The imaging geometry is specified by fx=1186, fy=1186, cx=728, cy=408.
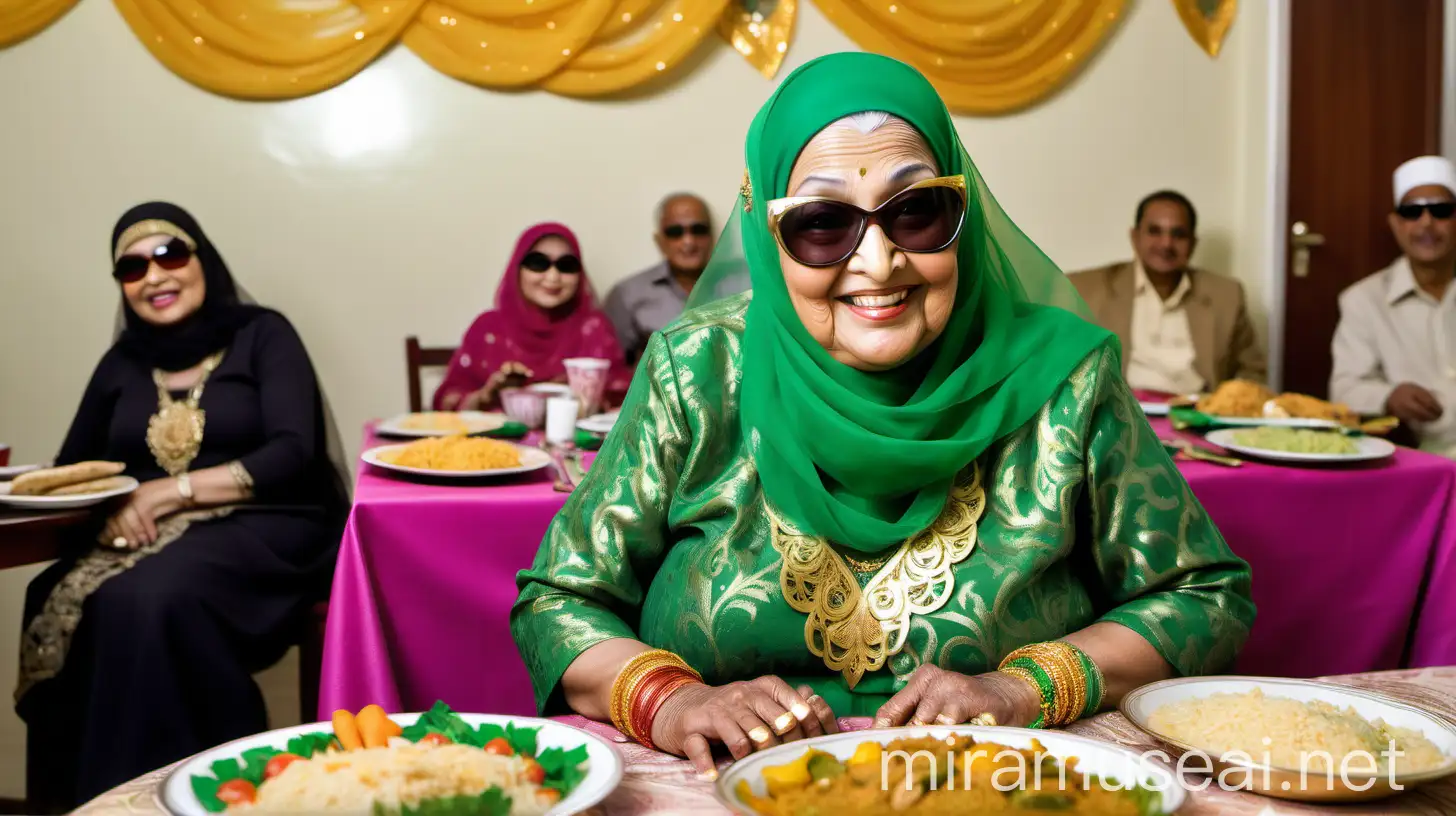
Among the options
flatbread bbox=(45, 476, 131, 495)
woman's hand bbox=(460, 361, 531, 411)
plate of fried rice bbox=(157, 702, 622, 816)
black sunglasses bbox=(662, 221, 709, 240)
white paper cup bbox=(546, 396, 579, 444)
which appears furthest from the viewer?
black sunglasses bbox=(662, 221, 709, 240)

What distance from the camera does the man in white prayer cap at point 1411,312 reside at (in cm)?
414

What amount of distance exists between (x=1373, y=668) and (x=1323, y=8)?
153 inches

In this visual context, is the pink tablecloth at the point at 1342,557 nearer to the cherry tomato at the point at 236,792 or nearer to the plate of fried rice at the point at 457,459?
the plate of fried rice at the point at 457,459

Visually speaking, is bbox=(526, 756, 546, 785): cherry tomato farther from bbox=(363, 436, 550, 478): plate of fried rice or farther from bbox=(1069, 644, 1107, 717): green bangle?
bbox=(363, 436, 550, 478): plate of fried rice

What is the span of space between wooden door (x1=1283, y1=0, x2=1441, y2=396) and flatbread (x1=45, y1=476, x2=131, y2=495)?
478cm

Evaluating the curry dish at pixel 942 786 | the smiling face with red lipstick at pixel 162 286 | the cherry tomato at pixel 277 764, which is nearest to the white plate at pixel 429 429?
the smiling face with red lipstick at pixel 162 286

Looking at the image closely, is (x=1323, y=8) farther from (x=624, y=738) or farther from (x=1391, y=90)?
(x=624, y=738)

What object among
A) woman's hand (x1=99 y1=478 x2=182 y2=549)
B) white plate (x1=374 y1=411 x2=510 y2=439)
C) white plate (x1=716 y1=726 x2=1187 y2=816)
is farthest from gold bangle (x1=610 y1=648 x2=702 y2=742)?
woman's hand (x1=99 y1=478 x2=182 y2=549)

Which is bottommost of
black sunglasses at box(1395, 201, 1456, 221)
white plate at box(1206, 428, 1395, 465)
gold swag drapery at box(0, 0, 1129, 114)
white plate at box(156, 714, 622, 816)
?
white plate at box(1206, 428, 1395, 465)

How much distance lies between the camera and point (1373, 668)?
2.38 m

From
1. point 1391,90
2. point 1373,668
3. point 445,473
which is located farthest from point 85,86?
point 1391,90

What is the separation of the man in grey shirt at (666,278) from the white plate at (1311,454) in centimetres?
260

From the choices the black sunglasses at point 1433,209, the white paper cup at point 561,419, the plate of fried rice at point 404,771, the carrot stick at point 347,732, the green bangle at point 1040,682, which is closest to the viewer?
the plate of fried rice at point 404,771

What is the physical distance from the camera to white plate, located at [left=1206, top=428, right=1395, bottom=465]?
7.48 ft
